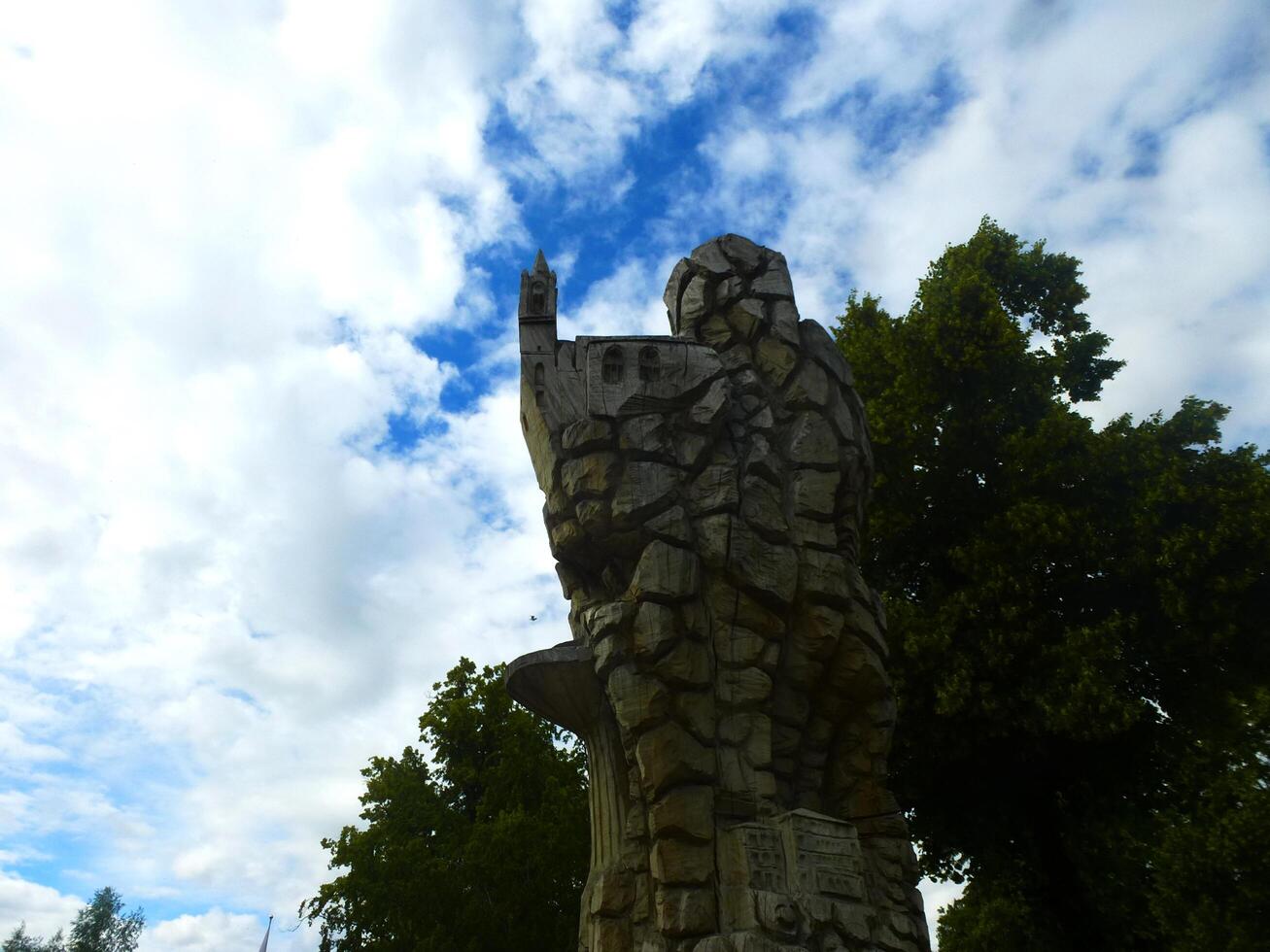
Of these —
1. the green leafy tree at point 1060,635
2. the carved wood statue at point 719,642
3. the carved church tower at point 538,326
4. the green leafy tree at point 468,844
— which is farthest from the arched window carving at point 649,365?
the green leafy tree at point 468,844

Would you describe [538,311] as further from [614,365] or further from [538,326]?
[614,365]

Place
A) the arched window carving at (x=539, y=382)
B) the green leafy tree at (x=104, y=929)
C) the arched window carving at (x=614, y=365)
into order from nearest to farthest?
the arched window carving at (x=614, y=365) → the arched window carving at (x=539, y=382) → the green leafy tree at (x=104, y=929)

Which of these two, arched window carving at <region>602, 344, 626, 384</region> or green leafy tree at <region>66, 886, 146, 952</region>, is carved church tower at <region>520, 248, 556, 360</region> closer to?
arched window carving at <region>602, 344, 626, 384</region>

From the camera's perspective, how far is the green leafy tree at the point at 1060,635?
517 inches

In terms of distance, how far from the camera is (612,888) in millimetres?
8305

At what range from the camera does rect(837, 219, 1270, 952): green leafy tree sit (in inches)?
517

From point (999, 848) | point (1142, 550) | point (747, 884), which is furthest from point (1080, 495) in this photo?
point (747, 884)

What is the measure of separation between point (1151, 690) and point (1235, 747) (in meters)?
2.37

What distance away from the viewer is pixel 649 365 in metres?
9.60

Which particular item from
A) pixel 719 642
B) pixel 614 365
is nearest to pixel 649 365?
pixel 614 365

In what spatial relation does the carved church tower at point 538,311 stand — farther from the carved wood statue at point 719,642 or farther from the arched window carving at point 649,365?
the arched window carving at point 649,365

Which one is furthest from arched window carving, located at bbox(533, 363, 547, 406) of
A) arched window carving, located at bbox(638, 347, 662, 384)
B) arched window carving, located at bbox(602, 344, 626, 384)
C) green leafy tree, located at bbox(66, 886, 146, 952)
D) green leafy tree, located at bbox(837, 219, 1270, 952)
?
green leafy tree, located at bbox(66, 886, 146, 952)

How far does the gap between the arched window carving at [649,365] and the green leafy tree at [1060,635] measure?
23.7ft

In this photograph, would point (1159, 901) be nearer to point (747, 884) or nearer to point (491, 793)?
point (747, 884)
